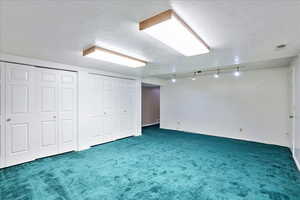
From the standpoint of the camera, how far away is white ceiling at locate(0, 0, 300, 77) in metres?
1.34

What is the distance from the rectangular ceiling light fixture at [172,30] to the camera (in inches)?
57.4

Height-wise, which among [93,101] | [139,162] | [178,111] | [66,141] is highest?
[93,101]

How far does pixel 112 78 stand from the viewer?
15.8 feet

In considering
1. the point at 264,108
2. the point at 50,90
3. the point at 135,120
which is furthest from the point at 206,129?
the point at 50,90

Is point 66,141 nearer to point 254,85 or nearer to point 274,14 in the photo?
point 274,14

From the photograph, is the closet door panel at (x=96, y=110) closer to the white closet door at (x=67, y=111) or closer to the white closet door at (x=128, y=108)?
the white closet door at (x=67, y=111)

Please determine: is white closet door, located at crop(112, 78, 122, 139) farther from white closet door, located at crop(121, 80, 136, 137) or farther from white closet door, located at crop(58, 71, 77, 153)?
white closet door, located at crop(58, 71, 77, 153)

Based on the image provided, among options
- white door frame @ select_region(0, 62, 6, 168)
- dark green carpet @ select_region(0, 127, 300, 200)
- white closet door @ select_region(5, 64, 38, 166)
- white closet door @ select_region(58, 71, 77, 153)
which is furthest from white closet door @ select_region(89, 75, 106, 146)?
white door frame @ select_region(0, 62, 6, 168)

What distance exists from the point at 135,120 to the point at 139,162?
2.60 metres

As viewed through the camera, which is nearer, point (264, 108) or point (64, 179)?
point (64, 179)

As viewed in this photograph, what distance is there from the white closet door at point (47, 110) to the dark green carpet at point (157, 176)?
1.06 ft

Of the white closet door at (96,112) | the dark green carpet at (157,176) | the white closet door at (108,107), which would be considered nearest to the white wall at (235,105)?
the dark green carpet at (157,176)

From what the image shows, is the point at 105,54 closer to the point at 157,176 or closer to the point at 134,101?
the point at 157,176

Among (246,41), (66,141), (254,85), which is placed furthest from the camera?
(254,85)
